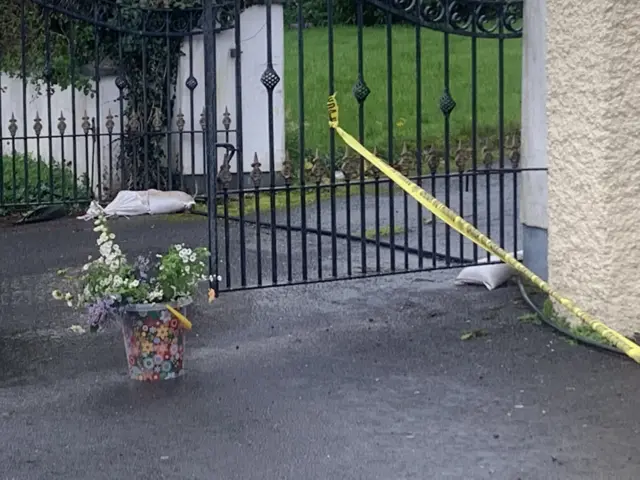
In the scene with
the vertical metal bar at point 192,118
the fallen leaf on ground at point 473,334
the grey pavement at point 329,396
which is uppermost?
the vertical metal bar at point 192,118

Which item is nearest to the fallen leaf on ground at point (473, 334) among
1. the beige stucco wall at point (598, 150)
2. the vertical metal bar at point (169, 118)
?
the beige stucco wall at point (598, 150)

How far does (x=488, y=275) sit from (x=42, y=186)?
6.21 metres

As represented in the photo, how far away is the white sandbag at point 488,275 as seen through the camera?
8.16m

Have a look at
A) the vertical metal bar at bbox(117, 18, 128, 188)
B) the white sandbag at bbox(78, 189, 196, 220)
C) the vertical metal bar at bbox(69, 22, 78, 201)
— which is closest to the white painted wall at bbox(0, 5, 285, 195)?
the vertical metal bar at bbox(117, 18, 128, 188)

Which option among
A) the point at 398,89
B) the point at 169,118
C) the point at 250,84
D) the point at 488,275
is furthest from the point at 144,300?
the point at 398,89

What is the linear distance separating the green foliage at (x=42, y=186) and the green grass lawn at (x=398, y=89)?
2.64 m

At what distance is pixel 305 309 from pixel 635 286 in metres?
2.19

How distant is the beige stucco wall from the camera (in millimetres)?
6453

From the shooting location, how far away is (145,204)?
12.0 meters

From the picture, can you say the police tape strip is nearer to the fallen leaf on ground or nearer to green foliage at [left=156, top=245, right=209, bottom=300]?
the fallen leaf on ground

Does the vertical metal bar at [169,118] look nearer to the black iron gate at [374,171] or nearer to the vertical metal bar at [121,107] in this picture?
the vertical metal bar at [121,107]

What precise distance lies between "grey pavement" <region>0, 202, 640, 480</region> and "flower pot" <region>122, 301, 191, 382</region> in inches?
3.2

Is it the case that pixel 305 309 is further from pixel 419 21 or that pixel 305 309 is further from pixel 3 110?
pixel 3 110

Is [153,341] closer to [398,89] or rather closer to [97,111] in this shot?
[97,111]
